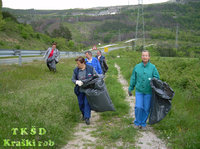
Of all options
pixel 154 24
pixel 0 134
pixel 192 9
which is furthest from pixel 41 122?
pixel 192 9

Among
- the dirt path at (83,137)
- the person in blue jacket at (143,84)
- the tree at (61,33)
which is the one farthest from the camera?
the tree at (61,33)

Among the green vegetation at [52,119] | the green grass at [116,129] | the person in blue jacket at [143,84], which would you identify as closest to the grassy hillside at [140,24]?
the green grass at [116,129]

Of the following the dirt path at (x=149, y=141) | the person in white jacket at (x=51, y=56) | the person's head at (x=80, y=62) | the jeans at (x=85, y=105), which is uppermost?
the person's head at (x=80, y=62)

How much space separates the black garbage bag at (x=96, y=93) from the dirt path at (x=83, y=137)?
54 cm

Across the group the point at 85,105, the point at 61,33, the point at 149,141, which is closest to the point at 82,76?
the point at 85,105

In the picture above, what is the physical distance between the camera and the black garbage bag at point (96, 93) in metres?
5.41

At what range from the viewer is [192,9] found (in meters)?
168

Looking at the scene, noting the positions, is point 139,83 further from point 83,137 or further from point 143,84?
point 83,137

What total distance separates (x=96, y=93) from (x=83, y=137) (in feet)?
3.71

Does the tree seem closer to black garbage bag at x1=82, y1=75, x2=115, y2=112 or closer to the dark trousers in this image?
the dark trousers

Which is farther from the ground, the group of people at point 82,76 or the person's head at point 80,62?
the person's head at point 80,62

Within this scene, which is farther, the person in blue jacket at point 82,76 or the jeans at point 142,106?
the person in blue jacket at point 82,76

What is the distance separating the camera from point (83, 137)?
4809mm

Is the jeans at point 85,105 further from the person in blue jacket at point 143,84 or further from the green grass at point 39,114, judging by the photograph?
the person in blue jacket at point 143,84
